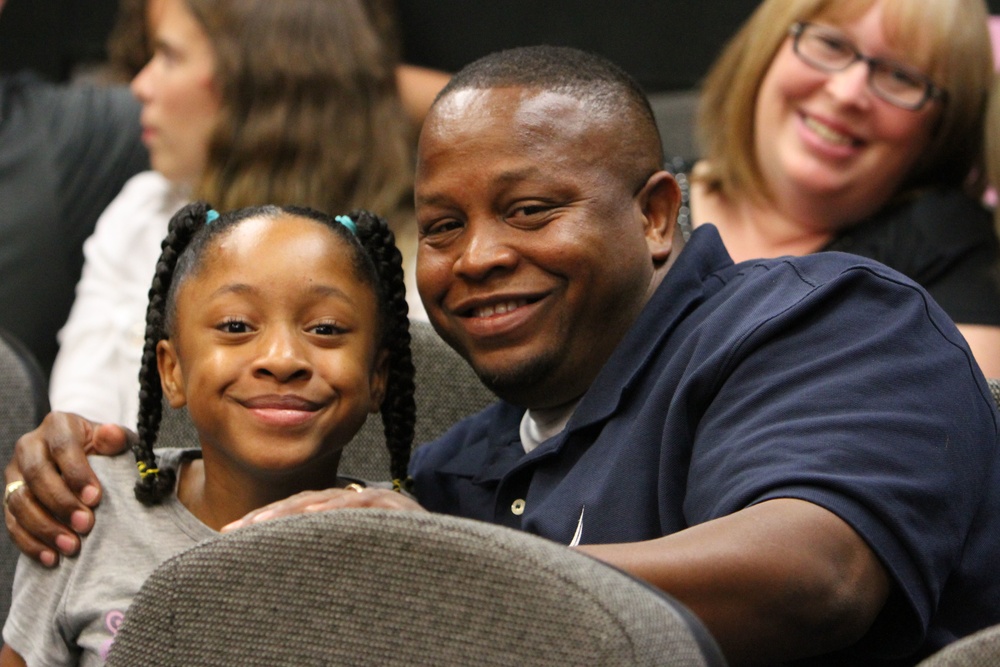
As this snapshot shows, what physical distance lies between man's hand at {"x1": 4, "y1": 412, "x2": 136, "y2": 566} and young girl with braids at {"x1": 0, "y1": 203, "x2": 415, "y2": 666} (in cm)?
2

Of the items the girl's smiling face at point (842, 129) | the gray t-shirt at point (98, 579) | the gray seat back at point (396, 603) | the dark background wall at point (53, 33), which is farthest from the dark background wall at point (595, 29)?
the gray seat back at point (396, 603)

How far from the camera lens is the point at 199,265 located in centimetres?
154

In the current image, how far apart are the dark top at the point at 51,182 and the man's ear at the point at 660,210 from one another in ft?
5.15

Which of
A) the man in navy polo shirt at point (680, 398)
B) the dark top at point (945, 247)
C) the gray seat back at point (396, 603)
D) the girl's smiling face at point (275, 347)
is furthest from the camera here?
the dark top at point (945, 247)

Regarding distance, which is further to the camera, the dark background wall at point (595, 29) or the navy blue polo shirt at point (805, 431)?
the dark background wall at point (595, 29)

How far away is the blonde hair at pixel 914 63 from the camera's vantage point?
233 cm

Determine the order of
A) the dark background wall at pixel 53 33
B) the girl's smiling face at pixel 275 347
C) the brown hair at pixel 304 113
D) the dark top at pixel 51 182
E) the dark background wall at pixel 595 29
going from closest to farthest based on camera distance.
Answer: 1. the girl's smiling face at pixel 275 347
2. the brown hair at pixel 304 113
3. the dark top at pixel 51 182
4. the dark background wall at pixel 595 29
5. the dark background wall at pixel 53 33

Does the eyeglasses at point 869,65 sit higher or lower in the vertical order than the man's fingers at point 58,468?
higher

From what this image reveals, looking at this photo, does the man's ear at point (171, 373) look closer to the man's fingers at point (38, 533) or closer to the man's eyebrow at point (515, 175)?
the man's fingers at point (38, 533)

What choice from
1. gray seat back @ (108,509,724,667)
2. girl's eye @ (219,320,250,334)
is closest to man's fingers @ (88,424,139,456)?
girl's eye @ (219,320,250,334)

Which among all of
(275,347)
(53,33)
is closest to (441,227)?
(275,347)

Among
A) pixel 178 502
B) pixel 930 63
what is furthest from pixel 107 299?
pixel 930 63

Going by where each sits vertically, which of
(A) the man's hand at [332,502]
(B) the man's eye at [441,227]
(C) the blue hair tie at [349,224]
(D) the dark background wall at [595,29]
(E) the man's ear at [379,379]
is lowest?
(D) the dark background wall at [595,29]

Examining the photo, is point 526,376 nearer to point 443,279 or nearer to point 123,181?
point 443,279
